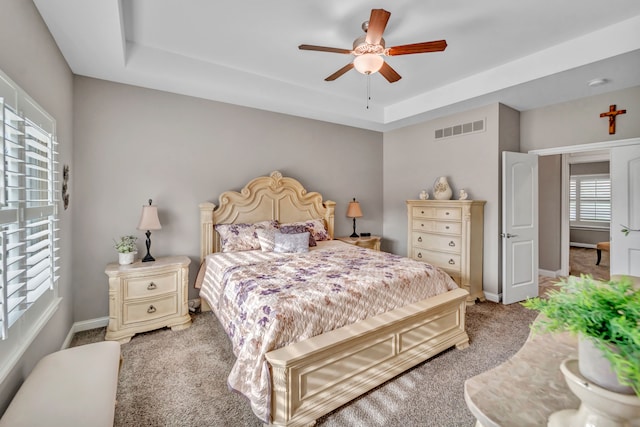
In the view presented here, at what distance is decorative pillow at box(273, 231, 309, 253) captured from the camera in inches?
132

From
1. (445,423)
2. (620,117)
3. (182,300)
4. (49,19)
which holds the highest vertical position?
(49,19)

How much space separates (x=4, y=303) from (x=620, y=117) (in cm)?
544

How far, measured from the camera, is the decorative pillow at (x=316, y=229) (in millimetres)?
4066

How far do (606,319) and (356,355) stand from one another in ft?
5.19

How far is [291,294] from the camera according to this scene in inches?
79.3

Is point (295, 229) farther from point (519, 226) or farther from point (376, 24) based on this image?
point (519, 226)

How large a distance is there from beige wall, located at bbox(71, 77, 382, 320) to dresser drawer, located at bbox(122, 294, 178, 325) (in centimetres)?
55

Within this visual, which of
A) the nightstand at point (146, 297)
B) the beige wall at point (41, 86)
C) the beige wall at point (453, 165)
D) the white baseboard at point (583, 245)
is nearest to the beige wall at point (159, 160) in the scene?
the beige wall at point (41, 86)

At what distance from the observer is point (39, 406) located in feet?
4.04

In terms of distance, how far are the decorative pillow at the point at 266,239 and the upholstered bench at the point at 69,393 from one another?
186 cm

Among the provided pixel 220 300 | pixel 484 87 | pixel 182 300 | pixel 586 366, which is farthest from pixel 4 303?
pixel 484 87

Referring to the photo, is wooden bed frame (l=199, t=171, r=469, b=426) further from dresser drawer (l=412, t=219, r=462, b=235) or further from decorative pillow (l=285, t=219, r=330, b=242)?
decorative pillow (l=285, t=219, r=330, b=242)

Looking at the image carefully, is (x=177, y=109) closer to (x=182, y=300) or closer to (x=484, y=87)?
(x=182, y=300)

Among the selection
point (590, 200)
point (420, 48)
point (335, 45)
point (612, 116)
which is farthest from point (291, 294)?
point (590, 200)
